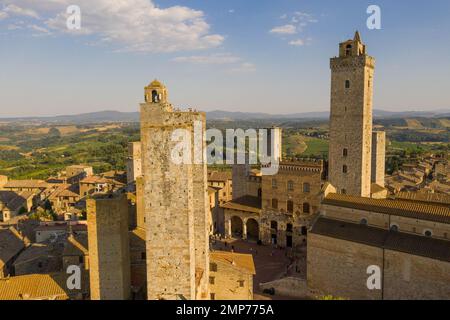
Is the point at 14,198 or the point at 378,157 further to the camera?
the point at 14,198

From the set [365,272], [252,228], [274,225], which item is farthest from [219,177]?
[365,272]

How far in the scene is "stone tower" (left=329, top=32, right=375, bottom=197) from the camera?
32.2 meters

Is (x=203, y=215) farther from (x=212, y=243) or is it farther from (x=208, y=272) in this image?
(x=212, y=243)

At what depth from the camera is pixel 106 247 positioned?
19344 millimetres

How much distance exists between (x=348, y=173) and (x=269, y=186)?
762 cm

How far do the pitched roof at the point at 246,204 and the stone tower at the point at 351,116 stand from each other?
27.5ft

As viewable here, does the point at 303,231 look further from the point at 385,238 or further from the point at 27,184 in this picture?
the point at 27,184

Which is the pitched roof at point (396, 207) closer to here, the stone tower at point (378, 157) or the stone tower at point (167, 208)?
the stone tower at point (167, 208)

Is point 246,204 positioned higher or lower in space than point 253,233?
higher

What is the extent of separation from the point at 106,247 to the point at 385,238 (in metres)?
17.0

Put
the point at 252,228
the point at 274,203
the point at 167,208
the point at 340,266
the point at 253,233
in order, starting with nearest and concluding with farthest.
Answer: the point at 167,208 < the point at 340,266 < the point at 274,203 < the point at 253,233 < the point at 252,228

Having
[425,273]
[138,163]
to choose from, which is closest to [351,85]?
[425,273]

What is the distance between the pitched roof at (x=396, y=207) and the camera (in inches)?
902

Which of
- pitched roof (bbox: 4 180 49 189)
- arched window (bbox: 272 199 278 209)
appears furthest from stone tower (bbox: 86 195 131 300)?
pitched roof (bbox: 4 180 49 189)
